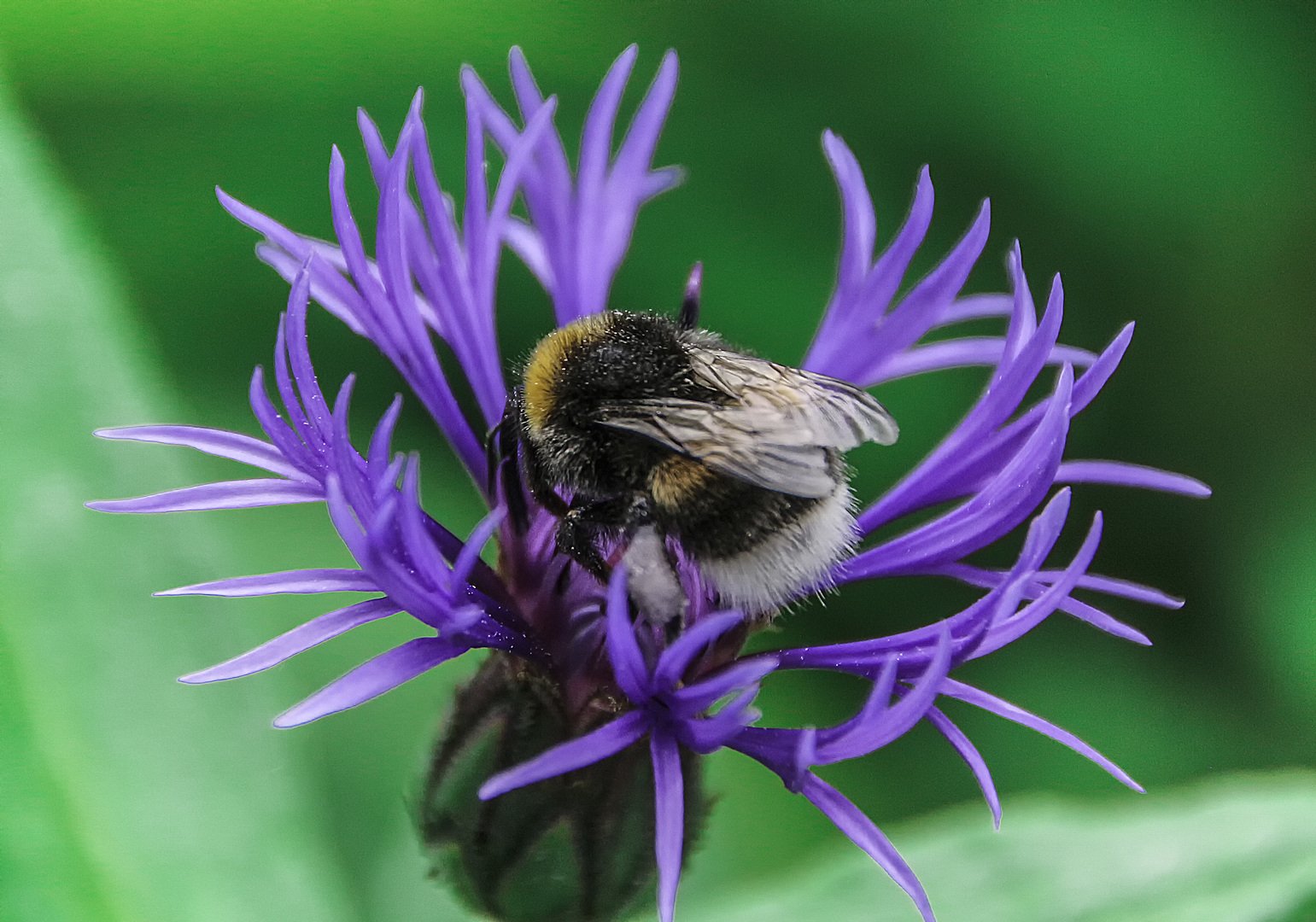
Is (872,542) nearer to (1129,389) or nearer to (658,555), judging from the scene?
(1129,389)

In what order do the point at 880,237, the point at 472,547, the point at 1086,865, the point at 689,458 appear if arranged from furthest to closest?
the point at 880,237
the point at 1086,865
the point at 689,458
the point at 472,547

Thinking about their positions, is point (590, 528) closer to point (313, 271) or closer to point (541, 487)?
point (541, 487)

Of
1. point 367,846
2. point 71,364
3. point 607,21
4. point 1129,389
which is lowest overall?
point 367,846

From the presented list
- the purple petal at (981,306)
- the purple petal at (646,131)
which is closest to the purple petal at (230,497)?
the purple petal at (646,131)

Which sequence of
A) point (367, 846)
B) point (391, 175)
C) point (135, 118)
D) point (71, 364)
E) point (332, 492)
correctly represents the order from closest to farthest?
point (332, 492)
point (391, 175)
point (71, 364)
point (367, 846)
point (135, 118)

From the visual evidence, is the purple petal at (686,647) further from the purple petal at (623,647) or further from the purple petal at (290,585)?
the purple petal at (290,585)

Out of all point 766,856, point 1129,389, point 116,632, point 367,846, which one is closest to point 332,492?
point 116,632

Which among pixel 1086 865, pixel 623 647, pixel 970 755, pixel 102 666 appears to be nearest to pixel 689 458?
pixel 623 647

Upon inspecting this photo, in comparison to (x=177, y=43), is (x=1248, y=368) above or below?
below
